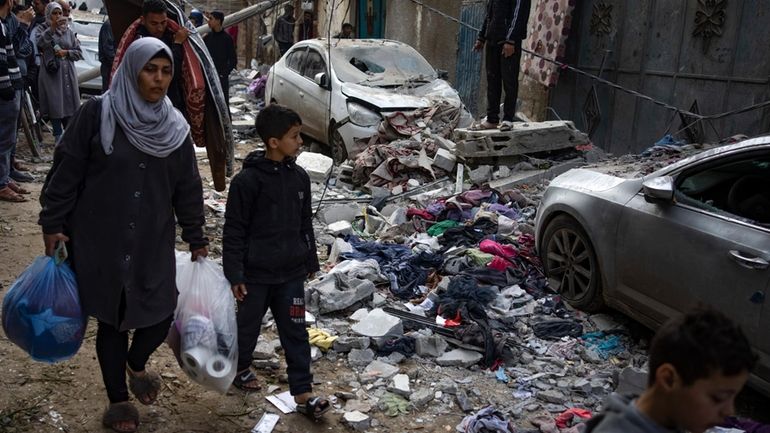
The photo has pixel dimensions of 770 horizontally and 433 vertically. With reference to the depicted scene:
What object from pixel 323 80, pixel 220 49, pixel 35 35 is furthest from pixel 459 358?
pixel 220 49

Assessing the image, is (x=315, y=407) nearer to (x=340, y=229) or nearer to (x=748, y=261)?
(x=748, y=261)

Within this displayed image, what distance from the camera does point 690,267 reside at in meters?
4.13

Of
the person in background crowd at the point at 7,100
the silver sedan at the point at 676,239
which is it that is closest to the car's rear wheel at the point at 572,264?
the silver sedan at the point at 676,239

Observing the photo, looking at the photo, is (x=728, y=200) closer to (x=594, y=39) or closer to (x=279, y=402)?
(x=279, y=402)

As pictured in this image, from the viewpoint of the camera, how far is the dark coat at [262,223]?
3512mm

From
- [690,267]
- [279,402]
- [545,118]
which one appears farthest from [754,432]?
[545,118]

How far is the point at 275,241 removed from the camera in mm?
3568

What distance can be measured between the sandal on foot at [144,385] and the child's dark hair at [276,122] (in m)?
1.30

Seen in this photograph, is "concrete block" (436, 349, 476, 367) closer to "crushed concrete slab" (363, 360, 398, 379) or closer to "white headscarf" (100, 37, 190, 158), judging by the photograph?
"crushed concrete slab" (363, 360, 398, 379)

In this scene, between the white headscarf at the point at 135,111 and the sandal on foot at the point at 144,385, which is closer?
the white headscarf at the point at 135,111

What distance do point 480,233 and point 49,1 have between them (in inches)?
280

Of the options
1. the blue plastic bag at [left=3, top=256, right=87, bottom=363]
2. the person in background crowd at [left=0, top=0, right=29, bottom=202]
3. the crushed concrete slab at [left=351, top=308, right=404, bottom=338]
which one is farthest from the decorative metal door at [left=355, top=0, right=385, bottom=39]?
the blue plastic bag at [left=3, top=256, right=87, bottom=363]

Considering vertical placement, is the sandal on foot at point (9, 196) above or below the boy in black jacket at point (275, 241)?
below

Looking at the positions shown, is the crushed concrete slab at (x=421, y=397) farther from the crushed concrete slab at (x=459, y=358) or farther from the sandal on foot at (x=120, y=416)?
the sandal on foot at (x=120, y=416)
